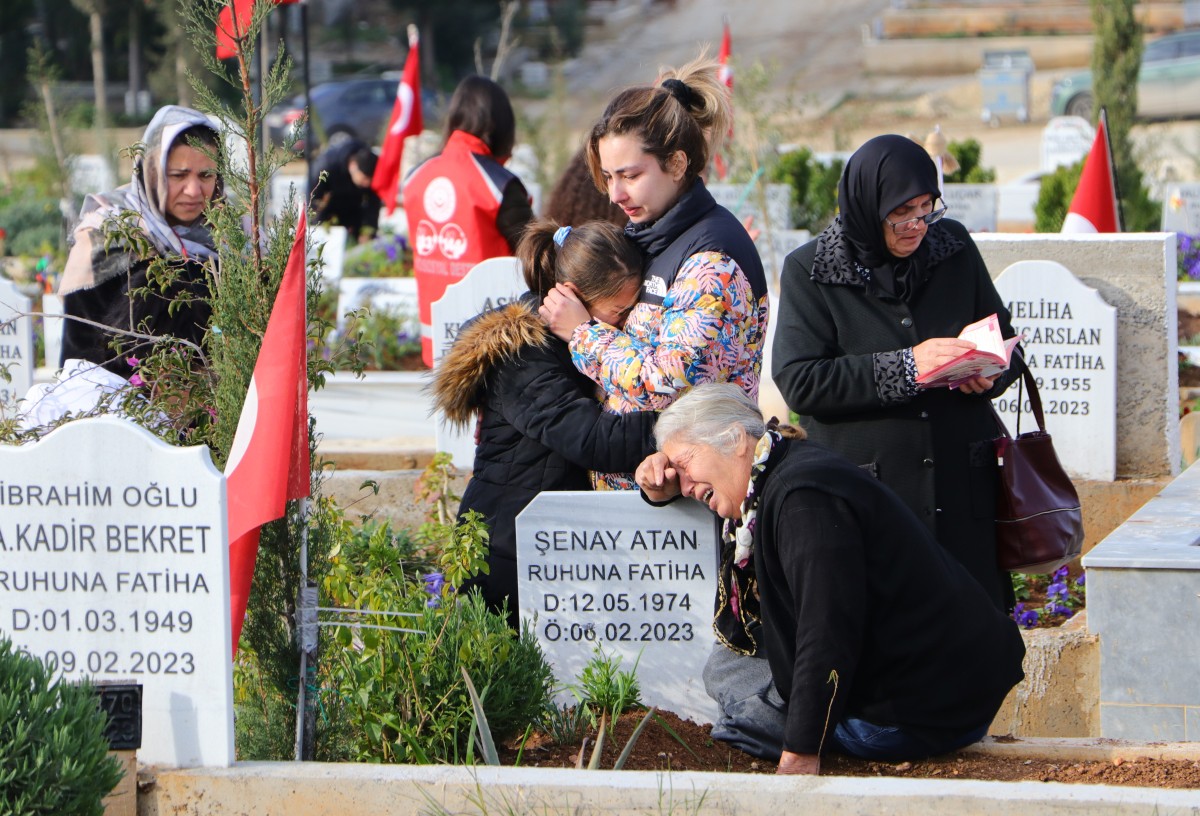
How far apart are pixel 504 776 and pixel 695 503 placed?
0.93 meters

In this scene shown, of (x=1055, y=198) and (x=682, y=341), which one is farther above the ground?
→ (x=1055, y=198)

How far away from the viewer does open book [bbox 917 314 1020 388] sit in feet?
12.7

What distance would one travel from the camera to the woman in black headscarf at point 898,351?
4.07 meters

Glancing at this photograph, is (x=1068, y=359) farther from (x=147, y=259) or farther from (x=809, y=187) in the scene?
(x=809, y=187)

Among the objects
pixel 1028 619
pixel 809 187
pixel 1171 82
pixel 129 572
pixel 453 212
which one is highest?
pixel 1171 82

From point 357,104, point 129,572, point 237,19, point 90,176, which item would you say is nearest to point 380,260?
point 90,176

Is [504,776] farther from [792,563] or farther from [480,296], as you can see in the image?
[480,296]

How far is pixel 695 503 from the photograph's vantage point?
13.0ft

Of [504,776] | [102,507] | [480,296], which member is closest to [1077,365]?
[480,296]

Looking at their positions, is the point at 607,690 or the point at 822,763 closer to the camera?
the point at 822,763

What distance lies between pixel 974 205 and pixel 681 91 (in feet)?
28.6

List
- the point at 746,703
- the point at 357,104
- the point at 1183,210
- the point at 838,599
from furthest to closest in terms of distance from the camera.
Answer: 1. the point at 357,104
2. the point at 1183,210
3. the point at 746,703
4. the point at 838,599

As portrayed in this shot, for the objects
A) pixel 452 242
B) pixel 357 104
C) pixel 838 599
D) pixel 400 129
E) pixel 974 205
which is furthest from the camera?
pixel 357 104

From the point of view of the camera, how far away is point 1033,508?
162 inches
